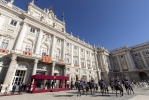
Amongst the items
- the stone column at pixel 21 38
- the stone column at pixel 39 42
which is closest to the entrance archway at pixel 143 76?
the stone column at pixel 39 42

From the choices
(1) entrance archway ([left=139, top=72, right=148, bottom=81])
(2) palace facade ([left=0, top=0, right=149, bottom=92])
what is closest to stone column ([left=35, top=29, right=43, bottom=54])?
(2) palace facade ([left=0, top=0, right=149, bottom=92])

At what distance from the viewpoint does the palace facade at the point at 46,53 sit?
1670cm

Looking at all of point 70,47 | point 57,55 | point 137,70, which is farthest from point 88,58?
point 137,70

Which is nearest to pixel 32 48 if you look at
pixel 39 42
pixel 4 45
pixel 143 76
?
pixel 39 42

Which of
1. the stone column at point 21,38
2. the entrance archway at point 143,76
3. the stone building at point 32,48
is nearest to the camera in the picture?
the stone building at point 32,48

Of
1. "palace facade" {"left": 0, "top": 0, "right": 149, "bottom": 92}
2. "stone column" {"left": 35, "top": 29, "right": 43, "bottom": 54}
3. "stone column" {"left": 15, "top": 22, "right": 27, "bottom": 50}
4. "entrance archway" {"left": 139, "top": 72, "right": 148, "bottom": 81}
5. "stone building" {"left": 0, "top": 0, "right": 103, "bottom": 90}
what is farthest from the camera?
"entrance archway" {"left": 139, "top": 72, "right": 148, "bottom": 81}

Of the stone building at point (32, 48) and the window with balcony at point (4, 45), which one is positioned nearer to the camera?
the stone building at point (32, 48)

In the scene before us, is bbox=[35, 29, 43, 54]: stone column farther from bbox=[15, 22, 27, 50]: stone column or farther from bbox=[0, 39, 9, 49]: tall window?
bbox=[0, 39, 9, 49]: tall window

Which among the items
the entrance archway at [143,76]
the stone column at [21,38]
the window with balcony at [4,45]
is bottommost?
the entrance archway at [143,76]

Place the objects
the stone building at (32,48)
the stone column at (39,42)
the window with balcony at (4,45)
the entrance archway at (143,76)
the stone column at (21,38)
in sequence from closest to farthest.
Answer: the stone building at (32,48)
the window with balcony at (4,45)
the stone column at (21,38)
the stone column at (39,42)
the entrance archway at (143,76)

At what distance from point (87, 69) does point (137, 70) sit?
22177mm

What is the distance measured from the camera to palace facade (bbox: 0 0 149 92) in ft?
54.8

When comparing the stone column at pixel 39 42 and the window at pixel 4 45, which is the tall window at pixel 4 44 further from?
the stone column at pixel 39 42

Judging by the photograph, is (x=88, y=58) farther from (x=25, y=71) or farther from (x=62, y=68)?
(x=25, y=71)
